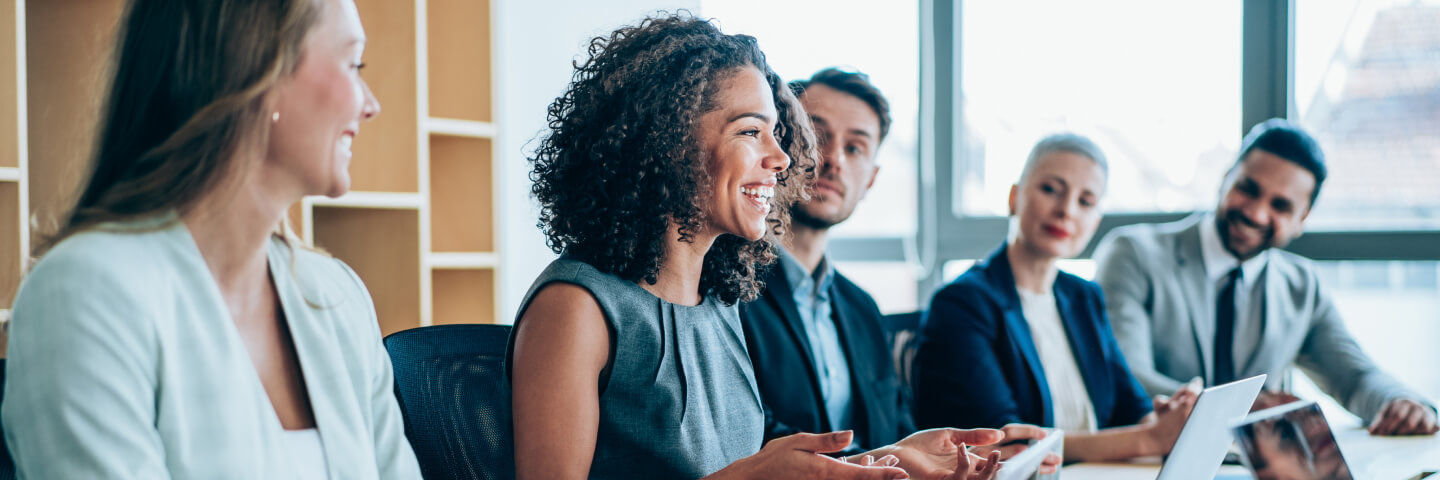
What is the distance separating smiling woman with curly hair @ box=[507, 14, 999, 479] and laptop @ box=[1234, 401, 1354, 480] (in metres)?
0.27

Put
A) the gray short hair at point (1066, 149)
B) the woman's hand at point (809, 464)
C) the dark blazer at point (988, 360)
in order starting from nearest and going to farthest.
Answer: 1. the woman's hand at point (809, 464)
2. the dark blazer at point (988, 360)
3. the gray short hair at point (1066, 149)

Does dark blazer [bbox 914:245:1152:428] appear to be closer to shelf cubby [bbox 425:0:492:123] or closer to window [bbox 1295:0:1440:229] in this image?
shelf cubby [bbox 425:0:492:123]

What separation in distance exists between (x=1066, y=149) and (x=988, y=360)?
54 cm

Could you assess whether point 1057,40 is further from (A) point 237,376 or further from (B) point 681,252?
(A) point 237,376

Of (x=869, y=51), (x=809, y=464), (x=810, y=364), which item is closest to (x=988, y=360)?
(x=810, y=364)

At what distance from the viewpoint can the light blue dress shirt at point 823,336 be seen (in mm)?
1926

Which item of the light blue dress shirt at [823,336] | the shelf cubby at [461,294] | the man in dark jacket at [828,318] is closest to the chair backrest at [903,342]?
the man in dark jacket at [828,318]

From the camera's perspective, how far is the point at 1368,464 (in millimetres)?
1976

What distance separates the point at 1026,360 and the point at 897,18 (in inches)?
95.5

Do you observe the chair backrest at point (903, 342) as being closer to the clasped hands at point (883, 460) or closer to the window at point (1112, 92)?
the clasped hands at point (883, 460)

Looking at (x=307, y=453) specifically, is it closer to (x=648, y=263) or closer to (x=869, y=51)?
(x=648, y=263)

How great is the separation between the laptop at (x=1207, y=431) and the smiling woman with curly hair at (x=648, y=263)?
248 millimetres

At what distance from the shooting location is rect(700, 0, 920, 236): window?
4262mm

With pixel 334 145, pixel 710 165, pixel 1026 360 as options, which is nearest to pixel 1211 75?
pixel 1026 360
